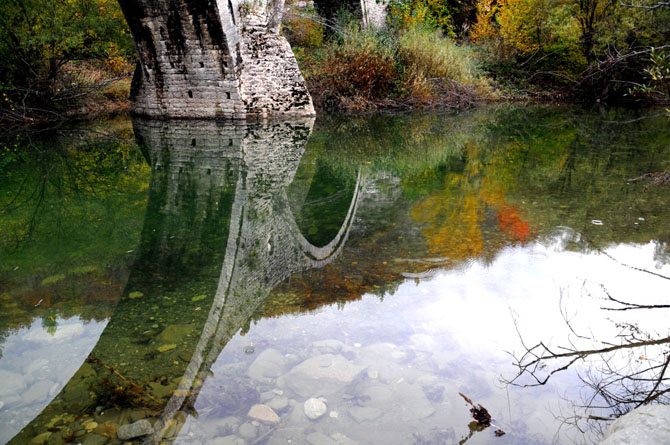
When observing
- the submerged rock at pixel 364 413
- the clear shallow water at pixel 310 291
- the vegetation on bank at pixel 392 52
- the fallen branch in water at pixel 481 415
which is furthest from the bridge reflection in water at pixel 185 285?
the vegetation on bank at pixel 392 52

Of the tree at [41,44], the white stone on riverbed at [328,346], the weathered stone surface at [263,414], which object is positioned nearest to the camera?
the weathered stone surface at [263,414]

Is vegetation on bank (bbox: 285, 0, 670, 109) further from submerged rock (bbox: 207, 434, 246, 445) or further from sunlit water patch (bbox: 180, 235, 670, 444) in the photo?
submerged rock (bbox: 207, 434, 246, 445)

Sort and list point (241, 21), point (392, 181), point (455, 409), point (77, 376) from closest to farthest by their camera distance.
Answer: point (455, 409)
point (77, 376)
point (392, 181)
point (241, 21)

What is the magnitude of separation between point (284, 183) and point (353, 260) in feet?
8.44

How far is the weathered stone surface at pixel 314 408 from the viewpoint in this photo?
218 cm

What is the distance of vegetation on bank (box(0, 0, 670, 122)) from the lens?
37.1ft

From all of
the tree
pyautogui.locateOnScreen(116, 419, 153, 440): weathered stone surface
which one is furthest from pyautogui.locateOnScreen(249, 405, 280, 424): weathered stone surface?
the tree

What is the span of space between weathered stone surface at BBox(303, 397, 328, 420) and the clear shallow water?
0.03 m

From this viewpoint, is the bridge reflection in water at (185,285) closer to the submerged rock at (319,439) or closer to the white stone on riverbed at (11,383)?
the white stone on riverbed at (11,383)

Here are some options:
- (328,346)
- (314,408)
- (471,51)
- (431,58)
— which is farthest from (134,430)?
(471,51)

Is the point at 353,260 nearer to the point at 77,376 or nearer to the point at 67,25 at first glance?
the point at 77,376

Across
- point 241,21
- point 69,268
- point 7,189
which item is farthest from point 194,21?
point 69,268

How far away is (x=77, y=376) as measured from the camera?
2465 millimetres

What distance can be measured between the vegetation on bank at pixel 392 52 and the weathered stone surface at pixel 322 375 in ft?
21.8
